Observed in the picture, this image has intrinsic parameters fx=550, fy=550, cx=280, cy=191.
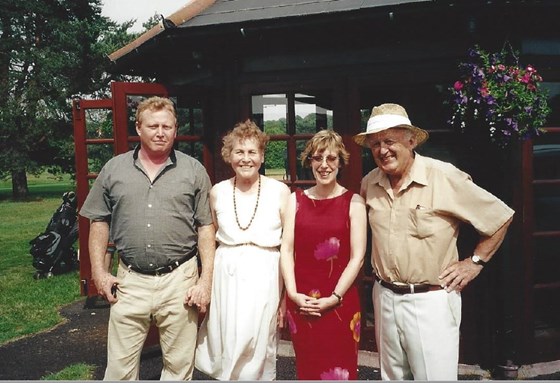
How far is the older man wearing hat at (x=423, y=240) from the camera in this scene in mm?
3002

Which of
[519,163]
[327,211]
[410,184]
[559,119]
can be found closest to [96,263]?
[327,211]

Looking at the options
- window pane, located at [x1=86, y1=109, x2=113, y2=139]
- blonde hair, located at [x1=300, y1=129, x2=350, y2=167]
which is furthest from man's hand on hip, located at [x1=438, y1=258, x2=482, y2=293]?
window pane, located at [x1=86, y1=109, x2=113, y2=139]

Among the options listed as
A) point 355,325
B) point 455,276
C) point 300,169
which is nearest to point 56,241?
point 300,169

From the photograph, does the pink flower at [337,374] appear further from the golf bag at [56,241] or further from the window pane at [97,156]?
the golf bag at [56,241]

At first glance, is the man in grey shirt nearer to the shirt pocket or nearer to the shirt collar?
the shirt collar

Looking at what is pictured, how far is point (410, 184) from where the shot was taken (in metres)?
3.04

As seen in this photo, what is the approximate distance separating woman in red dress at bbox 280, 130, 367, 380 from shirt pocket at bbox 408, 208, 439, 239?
30 centimetres

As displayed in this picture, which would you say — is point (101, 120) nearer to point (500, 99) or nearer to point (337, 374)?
point (500, 99)

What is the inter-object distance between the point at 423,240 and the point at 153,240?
5.21 feet

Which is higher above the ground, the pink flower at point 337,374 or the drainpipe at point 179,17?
the drainpipe at point 179,17

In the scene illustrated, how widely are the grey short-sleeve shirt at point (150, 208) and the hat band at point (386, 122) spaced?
112 cm

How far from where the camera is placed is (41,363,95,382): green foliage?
4824 mm

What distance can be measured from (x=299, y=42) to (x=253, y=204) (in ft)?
7.14

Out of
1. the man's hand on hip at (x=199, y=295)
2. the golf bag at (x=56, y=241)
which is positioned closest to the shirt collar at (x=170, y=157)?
the man's hand on hip at (x=199, y=295)
